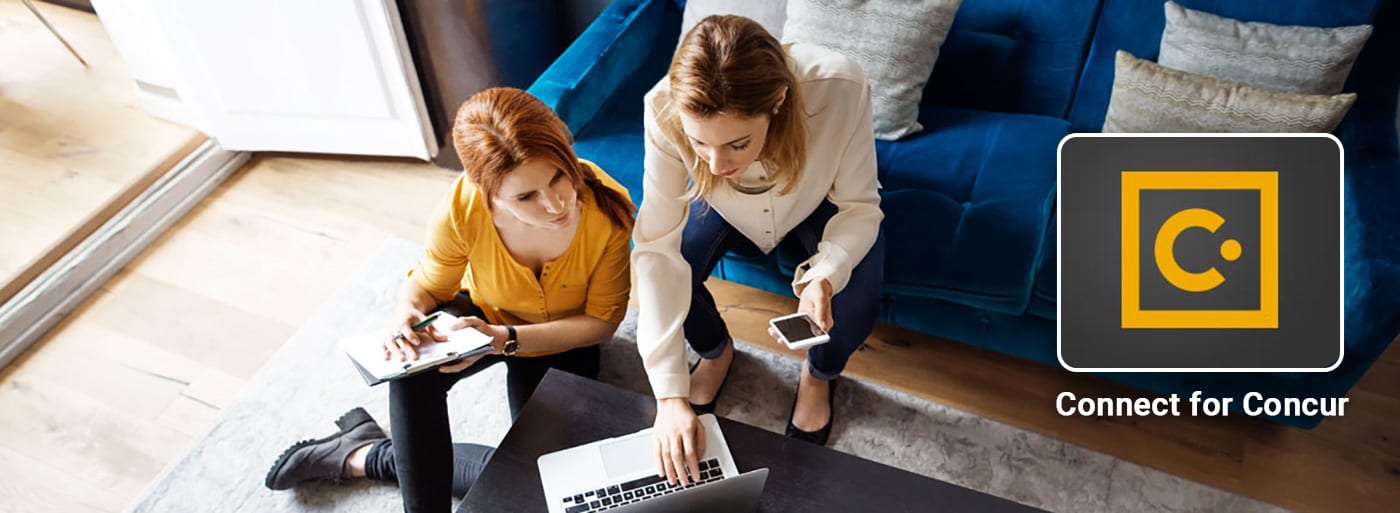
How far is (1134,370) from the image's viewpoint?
1.63 meters

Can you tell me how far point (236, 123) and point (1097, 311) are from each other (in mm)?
2346

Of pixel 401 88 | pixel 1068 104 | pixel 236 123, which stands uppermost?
pixel 1068 104

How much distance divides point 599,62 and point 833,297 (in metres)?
0.81

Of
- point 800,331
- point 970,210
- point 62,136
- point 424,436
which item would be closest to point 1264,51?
point 970,210

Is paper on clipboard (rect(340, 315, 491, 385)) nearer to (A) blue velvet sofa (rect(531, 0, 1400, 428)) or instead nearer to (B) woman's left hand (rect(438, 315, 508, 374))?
(B) woman's left hand (rect(438, 315, 508, 374))

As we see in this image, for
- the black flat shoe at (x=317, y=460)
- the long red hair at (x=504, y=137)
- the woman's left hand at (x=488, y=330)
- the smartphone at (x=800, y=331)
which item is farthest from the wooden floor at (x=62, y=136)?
the smartphone at (x=800, y=331)

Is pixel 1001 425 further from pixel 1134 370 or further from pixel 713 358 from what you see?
pixel 713 358

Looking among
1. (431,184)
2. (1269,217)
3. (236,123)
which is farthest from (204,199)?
(1269,217)

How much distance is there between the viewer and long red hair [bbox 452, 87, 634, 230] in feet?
4.01

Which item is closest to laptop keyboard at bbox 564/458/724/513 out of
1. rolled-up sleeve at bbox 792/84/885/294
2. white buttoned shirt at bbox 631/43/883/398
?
white buttoned shirt at bbox 631/43/883/398

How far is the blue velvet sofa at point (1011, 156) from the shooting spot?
152 cm

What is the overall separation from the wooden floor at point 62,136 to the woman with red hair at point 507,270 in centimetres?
146

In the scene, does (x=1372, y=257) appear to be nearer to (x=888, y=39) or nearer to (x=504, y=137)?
(x=888, y=39)

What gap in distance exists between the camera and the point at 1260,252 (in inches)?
59.8
